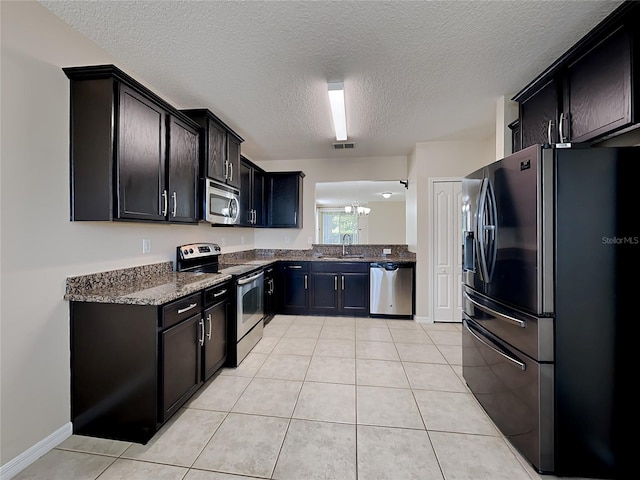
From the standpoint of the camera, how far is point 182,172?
8.16 feet

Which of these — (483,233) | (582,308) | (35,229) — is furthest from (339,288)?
(35,229)

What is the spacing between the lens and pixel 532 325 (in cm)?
150

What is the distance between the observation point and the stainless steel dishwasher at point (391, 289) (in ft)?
13.9

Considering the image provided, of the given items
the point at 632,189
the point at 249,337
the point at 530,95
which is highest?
the point at 530,95

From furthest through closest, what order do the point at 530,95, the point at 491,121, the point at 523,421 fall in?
the point at 491,121, the point at 530,95, the point at 523,421

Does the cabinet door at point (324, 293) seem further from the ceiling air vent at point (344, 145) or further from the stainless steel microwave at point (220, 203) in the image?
the ceiling air vent at point (344, 145)

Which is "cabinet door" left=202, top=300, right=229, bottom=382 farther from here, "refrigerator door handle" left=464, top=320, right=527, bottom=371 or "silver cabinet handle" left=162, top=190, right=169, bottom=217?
"refrigerator door handle" left=464, top=320, right=527, bottom=371

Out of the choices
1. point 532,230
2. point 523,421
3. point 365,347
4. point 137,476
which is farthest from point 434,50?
point 137,476

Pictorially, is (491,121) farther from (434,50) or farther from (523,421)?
(523,421)

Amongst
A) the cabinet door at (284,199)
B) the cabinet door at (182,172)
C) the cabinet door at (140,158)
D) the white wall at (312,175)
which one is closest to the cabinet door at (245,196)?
the cabinet door at (284,199)

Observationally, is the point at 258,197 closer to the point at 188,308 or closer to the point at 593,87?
the point at 188,308

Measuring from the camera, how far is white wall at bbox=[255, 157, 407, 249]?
Result: 189 inches

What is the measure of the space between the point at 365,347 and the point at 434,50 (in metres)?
2.87

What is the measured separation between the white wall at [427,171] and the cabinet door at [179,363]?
10.3ft
